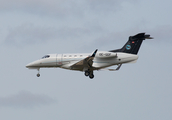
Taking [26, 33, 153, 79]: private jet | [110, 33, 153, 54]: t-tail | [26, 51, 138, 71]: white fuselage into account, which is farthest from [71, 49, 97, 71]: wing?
[110, 33, 153, 54]: t-tail

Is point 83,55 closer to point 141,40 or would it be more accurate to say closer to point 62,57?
point 62,57

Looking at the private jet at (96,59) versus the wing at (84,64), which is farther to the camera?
the private jet at (96,59)

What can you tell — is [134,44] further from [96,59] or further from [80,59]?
[80,59]

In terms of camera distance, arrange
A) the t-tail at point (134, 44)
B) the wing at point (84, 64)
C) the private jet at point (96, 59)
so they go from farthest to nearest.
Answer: the t-tail at point (134, 44)
the private jet at point (96, 59)
the wing at point (84, 64)

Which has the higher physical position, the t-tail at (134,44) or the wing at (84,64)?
the t-tail at (134,44)

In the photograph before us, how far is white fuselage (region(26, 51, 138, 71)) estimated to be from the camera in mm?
65875

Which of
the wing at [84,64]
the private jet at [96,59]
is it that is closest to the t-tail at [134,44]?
the private jet at [96,59]

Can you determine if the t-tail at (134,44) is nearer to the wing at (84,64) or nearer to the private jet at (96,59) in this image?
the private jet at (96,59)

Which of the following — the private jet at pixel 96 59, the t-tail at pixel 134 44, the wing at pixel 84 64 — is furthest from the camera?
the t-tail at pixel 134 44

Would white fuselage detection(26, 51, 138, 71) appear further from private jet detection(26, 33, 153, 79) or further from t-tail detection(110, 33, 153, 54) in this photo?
t-tail detection(110, 33, 153, 54)

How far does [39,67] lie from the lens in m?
69.1

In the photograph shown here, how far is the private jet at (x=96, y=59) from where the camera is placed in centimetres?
6569

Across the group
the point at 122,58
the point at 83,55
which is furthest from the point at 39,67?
the point at 122,58

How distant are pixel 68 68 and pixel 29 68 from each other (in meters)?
5.81
